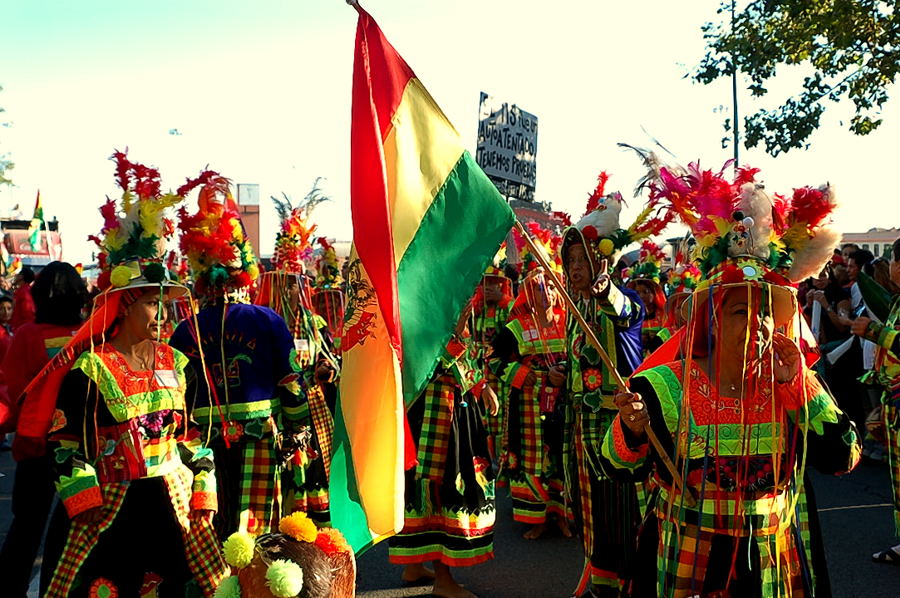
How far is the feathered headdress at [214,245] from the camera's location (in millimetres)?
5434

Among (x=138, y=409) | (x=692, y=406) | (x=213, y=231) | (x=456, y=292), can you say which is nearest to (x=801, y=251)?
(x=692, y=406)

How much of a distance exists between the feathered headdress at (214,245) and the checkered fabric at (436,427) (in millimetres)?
1393

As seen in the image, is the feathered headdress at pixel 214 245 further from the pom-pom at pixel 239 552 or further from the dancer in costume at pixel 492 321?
the pom-pom at pixel 239 552

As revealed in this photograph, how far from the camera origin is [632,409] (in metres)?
3.19

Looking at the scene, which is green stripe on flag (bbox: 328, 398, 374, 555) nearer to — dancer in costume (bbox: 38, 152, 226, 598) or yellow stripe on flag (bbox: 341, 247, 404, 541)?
yellow stripe on flag (bbox: 341, 247, 404, 541)

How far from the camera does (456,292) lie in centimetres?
323

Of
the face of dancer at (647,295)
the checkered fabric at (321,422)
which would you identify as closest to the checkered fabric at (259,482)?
the checkered fabric at (321,422)

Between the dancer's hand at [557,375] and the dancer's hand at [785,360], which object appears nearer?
Answer: the dancer's hand at [785,360]

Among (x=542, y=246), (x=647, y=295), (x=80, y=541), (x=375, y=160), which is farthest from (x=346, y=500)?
(x=647, y=295)

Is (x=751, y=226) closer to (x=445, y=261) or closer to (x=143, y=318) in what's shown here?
(x=445, y=261)

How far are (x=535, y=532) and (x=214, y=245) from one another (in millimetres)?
3471

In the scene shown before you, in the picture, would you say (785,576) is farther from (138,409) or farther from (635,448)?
(138,409)

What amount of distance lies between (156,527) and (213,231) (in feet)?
6.44

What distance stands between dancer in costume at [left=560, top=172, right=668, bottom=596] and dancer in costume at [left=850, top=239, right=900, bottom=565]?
1579 millimetres
